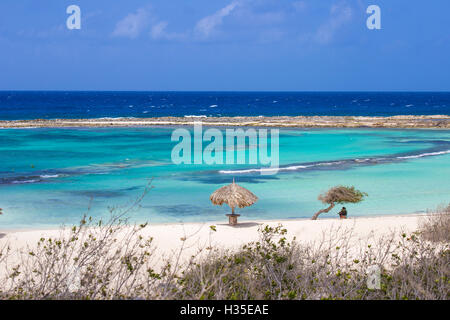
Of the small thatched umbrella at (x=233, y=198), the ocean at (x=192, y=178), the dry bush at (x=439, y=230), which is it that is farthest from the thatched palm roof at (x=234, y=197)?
the dry bush at (x=439, y=230)

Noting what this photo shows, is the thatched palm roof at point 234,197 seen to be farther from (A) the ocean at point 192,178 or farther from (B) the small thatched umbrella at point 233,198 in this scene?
(A) the ocean at point 192,178

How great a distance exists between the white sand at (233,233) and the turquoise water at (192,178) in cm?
238

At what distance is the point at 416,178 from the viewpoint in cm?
2277

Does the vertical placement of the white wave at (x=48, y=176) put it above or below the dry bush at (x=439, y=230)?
above

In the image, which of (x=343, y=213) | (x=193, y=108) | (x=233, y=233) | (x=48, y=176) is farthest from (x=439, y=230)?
(x=193, y=108)

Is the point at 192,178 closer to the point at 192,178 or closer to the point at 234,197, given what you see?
the point at 192,178

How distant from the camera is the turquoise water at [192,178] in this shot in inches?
651

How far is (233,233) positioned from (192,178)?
9.99 metres

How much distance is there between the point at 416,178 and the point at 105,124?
118 ft

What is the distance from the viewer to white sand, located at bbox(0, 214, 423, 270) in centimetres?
1132

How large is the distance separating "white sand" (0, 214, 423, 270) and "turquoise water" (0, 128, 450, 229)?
238cm
